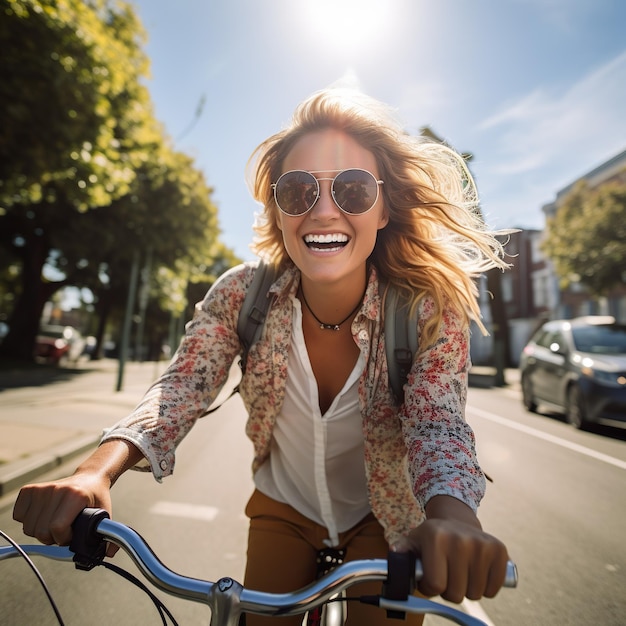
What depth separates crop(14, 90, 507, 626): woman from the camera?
5.58ft

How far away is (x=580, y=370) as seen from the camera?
8.88m

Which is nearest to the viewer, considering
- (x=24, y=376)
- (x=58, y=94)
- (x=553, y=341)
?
(x=58, y=94)

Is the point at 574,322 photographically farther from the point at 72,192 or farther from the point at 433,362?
the point at 72,192

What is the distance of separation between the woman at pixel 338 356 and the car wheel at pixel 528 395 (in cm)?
996

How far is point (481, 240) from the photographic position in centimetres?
217

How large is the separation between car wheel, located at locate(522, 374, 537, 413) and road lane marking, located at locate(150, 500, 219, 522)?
332 inches

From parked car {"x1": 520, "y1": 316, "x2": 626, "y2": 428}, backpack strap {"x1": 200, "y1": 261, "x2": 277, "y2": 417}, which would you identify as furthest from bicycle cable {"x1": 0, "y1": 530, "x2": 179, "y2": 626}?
parked car {"x1": 520, "y1": 316, "x2": 626, "y2": 428}

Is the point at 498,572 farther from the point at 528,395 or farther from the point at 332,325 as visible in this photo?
the point at 528,395

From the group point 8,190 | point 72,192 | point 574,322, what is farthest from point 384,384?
point 72,192

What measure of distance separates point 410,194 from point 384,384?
32.2 inches

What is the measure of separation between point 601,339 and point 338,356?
8997 mm

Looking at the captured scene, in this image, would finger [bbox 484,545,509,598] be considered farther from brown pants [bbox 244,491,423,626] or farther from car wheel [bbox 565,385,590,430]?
car wheel [bbox 565,385,590,430]

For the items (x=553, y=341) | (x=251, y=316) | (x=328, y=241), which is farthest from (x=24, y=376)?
Result: (x=328, y=241)

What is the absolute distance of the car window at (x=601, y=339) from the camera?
30.2ft
